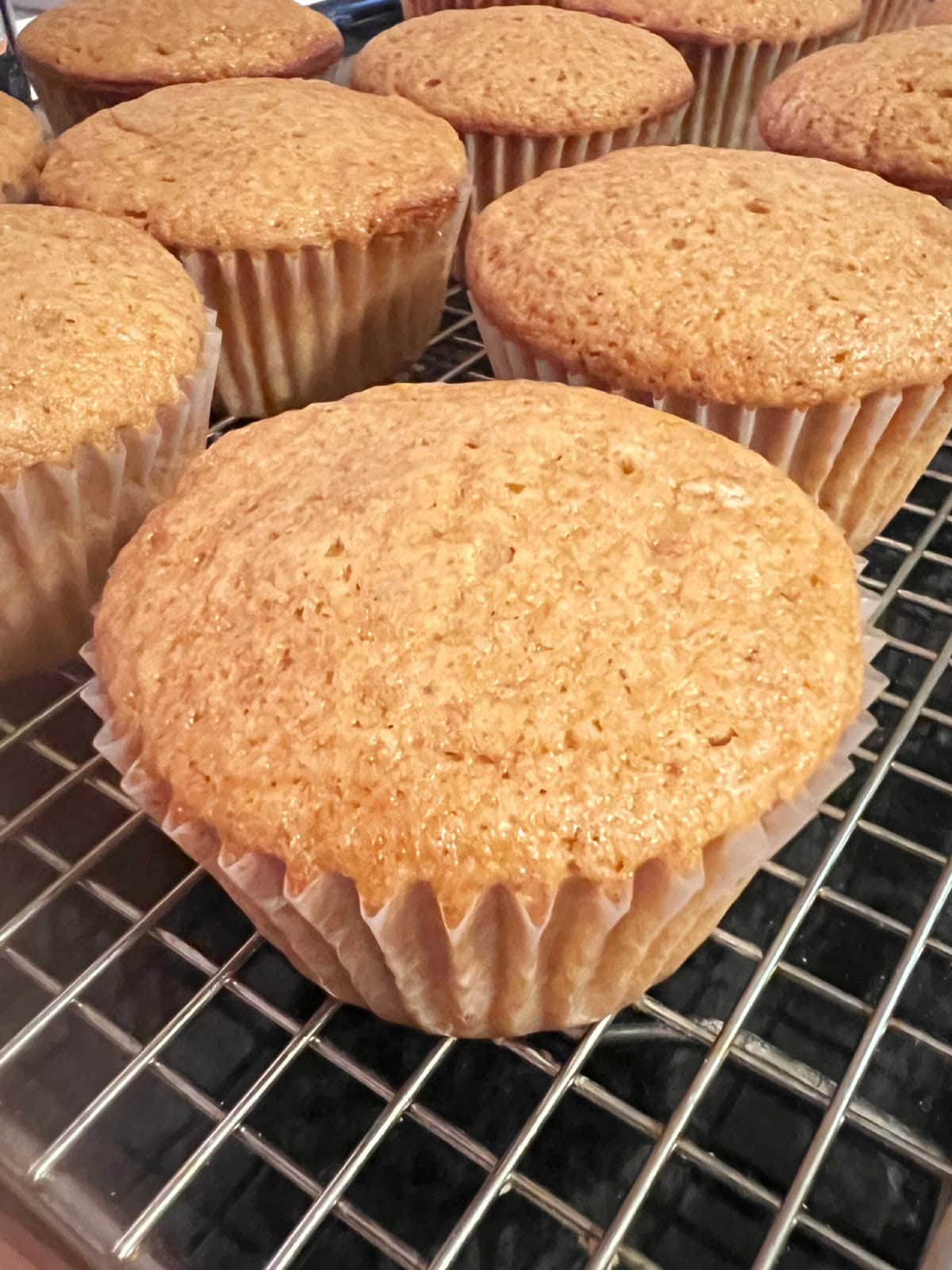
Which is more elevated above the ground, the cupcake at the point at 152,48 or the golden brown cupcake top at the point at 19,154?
the cupcake at the point at 152,48

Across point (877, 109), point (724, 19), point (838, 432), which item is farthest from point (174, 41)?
point (838, 432)

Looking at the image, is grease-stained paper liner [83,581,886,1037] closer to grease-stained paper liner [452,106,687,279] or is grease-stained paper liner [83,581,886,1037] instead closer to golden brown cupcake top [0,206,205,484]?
golden brown cupcake top [0,206,205,484]

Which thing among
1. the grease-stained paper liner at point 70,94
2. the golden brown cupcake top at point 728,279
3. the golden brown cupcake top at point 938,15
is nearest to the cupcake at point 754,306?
the golden brown cupcake top at point 728,279

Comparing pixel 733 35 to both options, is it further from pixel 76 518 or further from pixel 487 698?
pixel 487 698

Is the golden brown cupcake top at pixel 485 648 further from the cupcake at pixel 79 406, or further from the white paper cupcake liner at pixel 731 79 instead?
the white paper cupcake liner at pixel 731 79

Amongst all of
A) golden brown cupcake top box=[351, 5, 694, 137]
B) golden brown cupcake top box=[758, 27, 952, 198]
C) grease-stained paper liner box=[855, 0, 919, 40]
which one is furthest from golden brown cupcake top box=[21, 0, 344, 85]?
grease-stained paper liner box=[855, 0, 919, 40]

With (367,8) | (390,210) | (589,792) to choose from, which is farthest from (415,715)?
(367,8)
